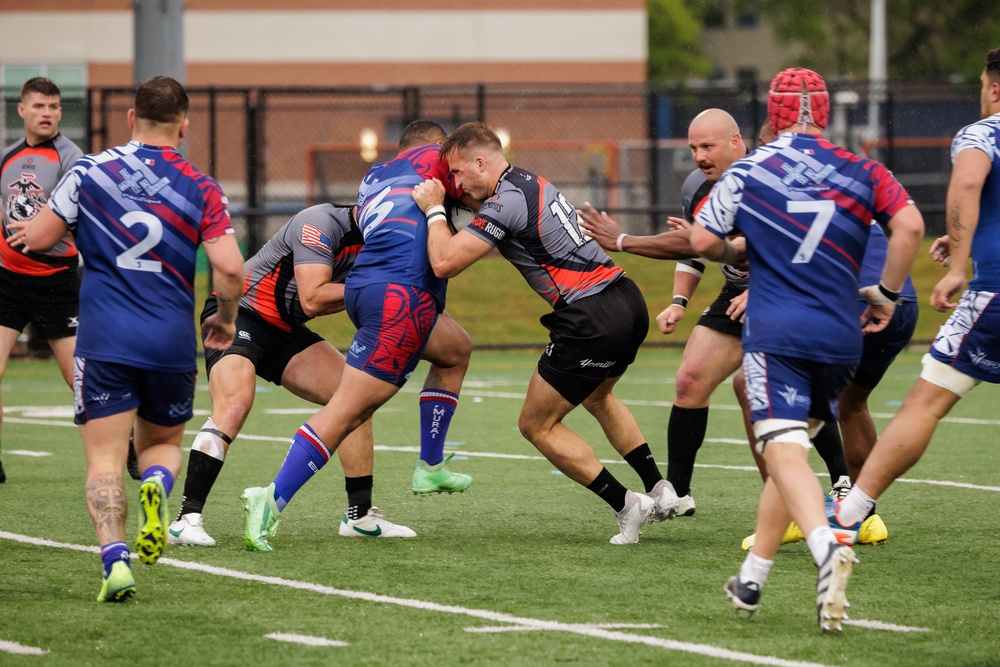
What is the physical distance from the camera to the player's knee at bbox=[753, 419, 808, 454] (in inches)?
209

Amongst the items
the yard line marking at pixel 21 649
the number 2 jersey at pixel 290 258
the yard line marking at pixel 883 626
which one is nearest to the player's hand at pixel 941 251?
the yard line marking at pixel 883 626

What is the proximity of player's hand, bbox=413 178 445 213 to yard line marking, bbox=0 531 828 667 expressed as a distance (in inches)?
74.1

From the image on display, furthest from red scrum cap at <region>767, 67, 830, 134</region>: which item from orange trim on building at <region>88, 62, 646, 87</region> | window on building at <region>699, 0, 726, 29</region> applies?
window on building at <region>699, 0, 726, 29</region>

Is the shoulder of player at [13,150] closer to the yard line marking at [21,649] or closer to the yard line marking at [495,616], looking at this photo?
the yard line marking at [495,616]

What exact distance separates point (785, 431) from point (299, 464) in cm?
238

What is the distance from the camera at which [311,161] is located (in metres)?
27.6

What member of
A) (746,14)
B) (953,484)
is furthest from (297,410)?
(746,14)

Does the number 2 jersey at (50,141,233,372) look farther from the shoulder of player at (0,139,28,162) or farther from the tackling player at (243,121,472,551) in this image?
the shoulder of player at (0,139,28,162)

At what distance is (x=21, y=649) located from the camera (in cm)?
495

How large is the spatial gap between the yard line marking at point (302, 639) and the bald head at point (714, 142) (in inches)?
120

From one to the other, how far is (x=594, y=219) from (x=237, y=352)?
6.90ft

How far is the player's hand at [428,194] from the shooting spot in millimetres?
6895

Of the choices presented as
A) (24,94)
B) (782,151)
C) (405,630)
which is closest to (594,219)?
(782,151)

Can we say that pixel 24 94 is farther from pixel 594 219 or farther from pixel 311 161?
pixel 311 161
